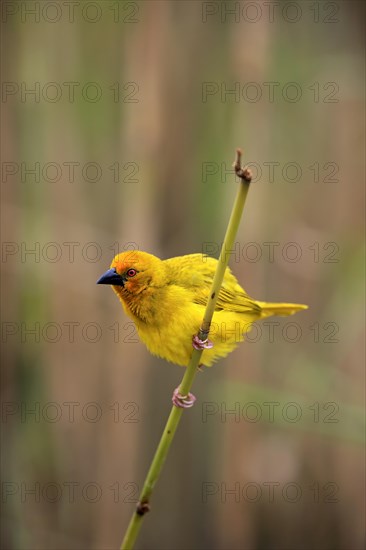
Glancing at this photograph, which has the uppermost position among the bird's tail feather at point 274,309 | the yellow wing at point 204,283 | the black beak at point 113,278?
the black beak at point 113,278

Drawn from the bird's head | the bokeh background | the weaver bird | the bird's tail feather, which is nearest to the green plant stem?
the bird's head

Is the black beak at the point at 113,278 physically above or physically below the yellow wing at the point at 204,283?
above

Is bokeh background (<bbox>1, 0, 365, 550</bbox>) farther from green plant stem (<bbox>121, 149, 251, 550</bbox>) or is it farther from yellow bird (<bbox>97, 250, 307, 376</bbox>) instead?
green plant stem (<bbox>121, 149, 251, 550</bbox>)

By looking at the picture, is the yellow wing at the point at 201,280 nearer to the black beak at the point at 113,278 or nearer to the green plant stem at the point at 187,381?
the black beak at the point at 113,278

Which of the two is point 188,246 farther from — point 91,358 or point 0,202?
point 0,202

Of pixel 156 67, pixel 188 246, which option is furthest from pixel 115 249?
pixel 156 67

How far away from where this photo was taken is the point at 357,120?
3500 millimetres

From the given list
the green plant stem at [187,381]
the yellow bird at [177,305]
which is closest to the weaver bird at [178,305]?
the yellow bird at [177,305]

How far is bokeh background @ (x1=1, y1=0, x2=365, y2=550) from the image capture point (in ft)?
10.6

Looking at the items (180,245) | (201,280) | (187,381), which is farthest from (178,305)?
(180,245)

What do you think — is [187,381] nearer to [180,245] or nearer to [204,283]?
[204,283]

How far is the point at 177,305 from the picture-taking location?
6.79 feet

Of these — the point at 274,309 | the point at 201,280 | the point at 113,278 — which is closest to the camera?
the point at 113,278

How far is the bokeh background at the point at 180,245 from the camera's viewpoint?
3227 mm
